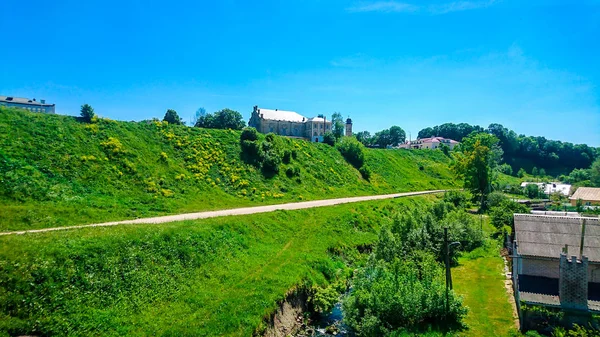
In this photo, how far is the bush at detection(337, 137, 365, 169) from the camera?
79812mm

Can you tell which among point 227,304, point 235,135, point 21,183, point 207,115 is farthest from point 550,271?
point 207,115

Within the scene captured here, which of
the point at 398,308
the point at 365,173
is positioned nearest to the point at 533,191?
the point at 365,173

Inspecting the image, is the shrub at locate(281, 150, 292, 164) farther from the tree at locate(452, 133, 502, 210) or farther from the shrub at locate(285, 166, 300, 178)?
the tree at locate(452, 133, 502, 210)

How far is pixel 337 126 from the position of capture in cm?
10769

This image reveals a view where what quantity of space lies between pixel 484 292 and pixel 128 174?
126ft

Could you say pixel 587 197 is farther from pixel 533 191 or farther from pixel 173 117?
pixel 173 117

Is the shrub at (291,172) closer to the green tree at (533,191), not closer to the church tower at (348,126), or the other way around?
the green tree at (533,191)

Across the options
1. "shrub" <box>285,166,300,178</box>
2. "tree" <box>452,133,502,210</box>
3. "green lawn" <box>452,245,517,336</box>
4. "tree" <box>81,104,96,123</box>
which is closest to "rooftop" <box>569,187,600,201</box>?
"tree" <box>452,133,502,210</box>

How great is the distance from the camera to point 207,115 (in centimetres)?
7962

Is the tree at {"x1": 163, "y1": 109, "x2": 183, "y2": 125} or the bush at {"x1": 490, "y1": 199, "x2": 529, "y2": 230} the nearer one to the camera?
the bush at {"x1": 490, "y1": 199, "x2": 529, "y2": 230}

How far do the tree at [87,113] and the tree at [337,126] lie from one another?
5783cm

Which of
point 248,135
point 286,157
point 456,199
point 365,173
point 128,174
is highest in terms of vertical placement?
point 248,135

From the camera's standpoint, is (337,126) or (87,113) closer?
(87,113)

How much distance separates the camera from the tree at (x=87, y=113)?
49031 millimetres
